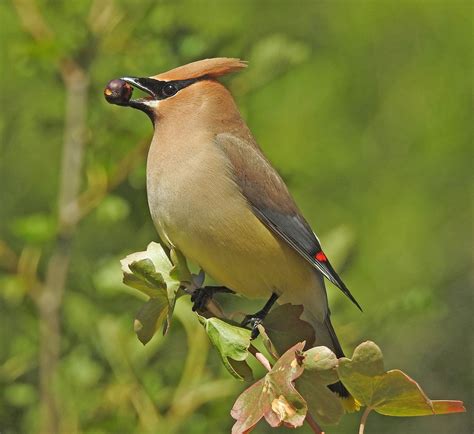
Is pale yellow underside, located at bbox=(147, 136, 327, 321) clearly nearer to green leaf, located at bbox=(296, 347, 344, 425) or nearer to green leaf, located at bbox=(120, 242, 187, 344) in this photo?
green leaf, located at bbox=(120, 242, 187, 344)

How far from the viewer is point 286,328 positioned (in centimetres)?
246

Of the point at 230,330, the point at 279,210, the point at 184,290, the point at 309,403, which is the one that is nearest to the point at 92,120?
the point at 279,210

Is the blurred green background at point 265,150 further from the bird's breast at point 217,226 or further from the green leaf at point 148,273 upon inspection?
the green leaf at point 148,273

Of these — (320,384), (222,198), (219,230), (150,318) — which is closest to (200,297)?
(219,230)

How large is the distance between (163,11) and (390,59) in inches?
120

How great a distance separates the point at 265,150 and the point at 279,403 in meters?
3.97

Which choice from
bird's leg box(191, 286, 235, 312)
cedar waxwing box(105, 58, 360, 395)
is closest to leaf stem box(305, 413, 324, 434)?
bird's leg box(191, 286, 235, 312)

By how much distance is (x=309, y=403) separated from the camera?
213 centimetres

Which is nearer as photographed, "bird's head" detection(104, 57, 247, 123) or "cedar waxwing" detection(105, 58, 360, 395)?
"cedar waxwing" detection(105, 58, 360, 395)

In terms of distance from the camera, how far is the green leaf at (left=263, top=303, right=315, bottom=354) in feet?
8.01

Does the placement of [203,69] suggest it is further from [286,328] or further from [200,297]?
[286,328]

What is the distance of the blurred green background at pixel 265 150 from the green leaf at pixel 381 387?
1.74m

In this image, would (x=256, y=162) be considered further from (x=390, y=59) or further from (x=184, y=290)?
(x=390, y=59)

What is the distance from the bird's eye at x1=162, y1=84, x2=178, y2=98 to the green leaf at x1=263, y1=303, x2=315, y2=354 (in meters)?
1.22
